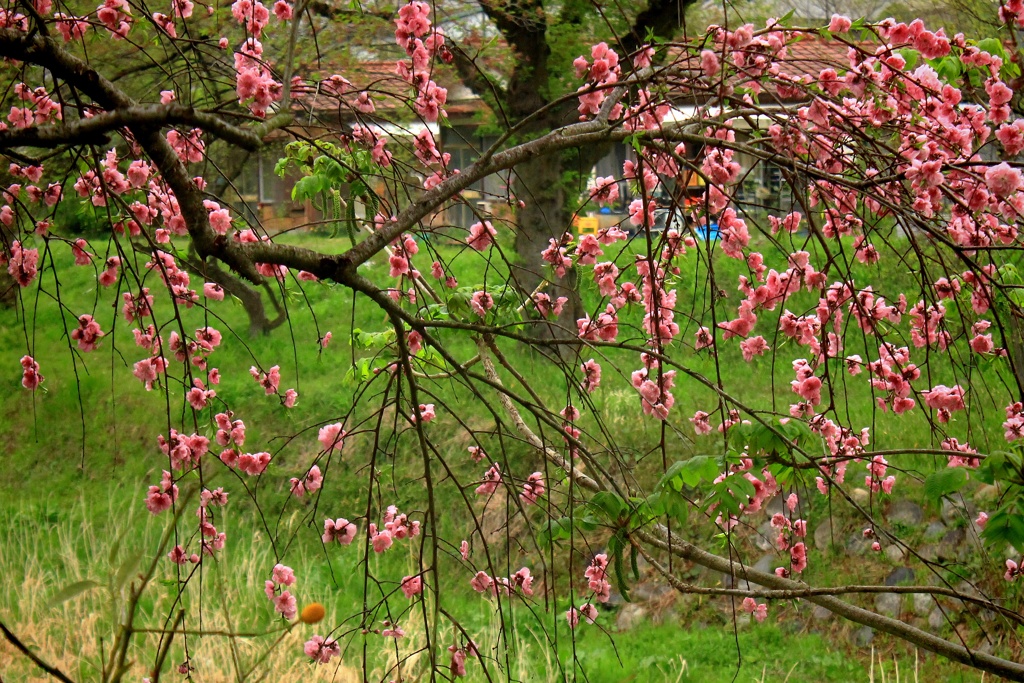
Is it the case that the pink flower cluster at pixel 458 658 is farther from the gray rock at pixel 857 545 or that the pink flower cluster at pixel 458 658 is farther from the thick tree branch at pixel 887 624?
the gray rock at pixel 857 545

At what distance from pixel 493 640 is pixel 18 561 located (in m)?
2.88

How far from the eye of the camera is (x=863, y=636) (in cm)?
499

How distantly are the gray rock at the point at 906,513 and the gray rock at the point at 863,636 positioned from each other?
73 centimetres

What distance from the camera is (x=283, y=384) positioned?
28.7ft

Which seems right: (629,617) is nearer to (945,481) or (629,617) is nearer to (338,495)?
(338,495)

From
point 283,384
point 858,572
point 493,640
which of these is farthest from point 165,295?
point 858,572

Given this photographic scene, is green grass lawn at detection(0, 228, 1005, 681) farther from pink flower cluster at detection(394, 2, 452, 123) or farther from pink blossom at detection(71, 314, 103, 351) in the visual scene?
pink flower cluster at detection(394, 2, 452, 123)

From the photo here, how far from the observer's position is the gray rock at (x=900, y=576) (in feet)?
17.0

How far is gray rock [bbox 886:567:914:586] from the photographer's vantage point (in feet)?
17.0

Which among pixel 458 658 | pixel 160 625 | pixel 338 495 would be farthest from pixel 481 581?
pixel 338 495

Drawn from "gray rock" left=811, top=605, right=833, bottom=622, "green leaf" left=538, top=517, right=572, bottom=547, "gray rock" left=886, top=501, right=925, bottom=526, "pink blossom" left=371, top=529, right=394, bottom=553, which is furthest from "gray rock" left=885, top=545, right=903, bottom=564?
"green leaf" left=538, top=517, right=572, bottom=547

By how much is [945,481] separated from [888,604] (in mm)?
3824

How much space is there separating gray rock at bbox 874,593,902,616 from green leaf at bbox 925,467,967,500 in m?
3.68

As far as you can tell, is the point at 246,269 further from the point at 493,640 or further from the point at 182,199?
the point at 493,640
